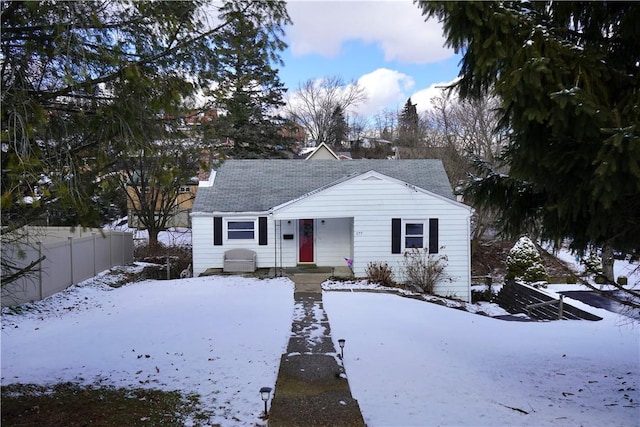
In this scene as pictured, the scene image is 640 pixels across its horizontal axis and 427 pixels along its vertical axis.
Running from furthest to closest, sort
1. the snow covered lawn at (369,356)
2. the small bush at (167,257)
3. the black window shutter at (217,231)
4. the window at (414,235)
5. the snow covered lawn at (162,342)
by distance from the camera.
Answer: the small bush at (167,257)
the black window shutter at (217,231)
the window at (414,235)
the snow covered lawn at (162,342)
the snow covered lawn at (369,356)

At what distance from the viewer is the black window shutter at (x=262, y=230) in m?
15.3

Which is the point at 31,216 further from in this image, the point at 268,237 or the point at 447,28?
the point at 268,237

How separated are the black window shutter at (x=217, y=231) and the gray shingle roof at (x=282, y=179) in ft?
1.23

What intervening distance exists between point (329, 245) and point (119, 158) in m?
12.6

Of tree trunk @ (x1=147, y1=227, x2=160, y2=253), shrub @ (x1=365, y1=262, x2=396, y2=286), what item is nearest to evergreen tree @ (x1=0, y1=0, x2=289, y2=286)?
shrub @ (x1=365, y1=262, x2=396, y2=286)

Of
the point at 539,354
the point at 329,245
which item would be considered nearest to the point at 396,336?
the point at 539,354

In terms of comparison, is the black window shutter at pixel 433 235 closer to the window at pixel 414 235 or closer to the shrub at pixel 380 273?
the window at pixel 414 235

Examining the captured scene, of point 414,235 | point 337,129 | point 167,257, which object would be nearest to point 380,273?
point 414,235

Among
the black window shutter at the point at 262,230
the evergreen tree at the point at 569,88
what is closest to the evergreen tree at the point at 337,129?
the black window shutter at the point at 262,230

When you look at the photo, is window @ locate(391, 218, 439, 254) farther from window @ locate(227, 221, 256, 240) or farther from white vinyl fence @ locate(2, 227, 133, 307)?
white vinyl fence @ locate(2, 227, 133, 307)

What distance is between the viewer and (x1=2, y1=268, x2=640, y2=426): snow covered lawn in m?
4.79

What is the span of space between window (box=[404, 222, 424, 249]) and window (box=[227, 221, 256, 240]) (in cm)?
542

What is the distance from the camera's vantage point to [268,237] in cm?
1539

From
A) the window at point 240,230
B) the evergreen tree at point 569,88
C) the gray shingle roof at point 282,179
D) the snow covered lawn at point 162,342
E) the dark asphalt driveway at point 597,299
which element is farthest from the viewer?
the gray shingle roof at point 282,179
